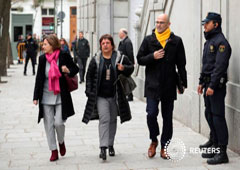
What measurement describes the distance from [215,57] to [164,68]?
69 centimetres

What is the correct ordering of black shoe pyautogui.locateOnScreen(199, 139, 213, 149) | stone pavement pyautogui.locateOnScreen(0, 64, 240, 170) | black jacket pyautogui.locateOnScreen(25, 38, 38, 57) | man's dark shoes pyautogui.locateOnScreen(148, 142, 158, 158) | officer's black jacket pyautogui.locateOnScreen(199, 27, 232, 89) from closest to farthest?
officer's black jacket pyautogui.locateOnScreen(199, 27, 232, 89)
stone pavement pyautogui.locateOnScreen(0, 64, 240, 170)
man's dark shoes pyautogui.locateOnScreen(148, 142, 158, 158)
black shoe pyautogui.locateOnScreen(199, 139, 213, 149)
black jacket pyautogui.locateOnScreen(25, 38, 38, 57)

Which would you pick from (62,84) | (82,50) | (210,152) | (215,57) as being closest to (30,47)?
(82,50)

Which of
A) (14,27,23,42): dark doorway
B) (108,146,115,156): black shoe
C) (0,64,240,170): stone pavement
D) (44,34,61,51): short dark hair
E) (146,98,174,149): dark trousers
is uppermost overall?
(14,27,23,42): dark doorway

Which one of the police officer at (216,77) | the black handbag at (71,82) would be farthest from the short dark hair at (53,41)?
Result: the police officer at (216,77)

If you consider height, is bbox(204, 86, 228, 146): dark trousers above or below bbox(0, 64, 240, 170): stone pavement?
above

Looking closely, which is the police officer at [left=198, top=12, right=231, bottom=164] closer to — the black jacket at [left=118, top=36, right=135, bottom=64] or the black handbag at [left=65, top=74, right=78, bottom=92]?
the black handbag at [left=65, top=74, right=78, bottom=92]

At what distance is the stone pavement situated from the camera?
709 cm

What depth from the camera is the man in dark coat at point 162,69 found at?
7.28 m

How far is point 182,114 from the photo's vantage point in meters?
10.4

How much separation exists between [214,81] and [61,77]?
2021 millimetres

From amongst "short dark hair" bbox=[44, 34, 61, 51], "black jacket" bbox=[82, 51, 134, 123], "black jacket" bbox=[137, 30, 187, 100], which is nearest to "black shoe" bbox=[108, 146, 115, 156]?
"black jacket" bbox=[82, 51, 134, 123]

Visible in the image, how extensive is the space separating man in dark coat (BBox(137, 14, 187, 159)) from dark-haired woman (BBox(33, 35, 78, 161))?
1.02 m

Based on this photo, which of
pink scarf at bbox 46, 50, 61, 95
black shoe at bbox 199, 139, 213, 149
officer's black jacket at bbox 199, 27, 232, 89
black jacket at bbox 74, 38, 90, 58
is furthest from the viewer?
black jacket at bbox 74, 38, 90, 58

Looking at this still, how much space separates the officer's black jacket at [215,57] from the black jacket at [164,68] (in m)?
0.36
